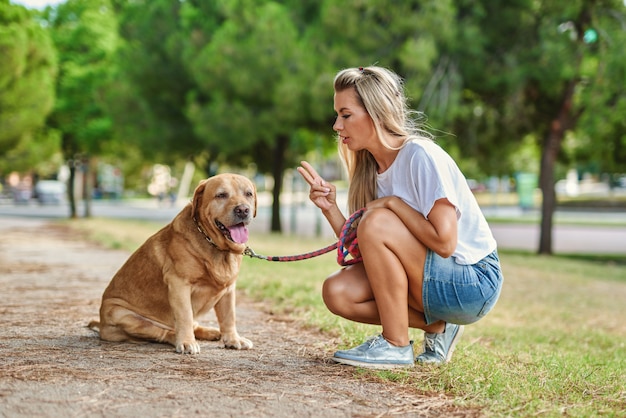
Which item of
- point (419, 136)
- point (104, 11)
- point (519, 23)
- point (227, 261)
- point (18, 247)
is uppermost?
point (104, 11)

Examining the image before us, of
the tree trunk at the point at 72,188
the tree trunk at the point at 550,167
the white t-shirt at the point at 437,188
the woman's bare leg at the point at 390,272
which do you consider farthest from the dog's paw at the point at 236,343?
the tree trunk at the point at 72,188

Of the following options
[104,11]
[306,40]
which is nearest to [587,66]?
[306,40]

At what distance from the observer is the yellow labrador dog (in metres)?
4.44

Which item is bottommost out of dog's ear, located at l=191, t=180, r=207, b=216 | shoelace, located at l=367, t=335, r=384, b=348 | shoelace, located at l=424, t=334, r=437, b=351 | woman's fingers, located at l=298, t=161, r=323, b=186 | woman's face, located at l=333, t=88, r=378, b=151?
shoelace, located at l=424, t=334, r=437, b=351

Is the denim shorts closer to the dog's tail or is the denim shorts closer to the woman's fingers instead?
the woman's fingers

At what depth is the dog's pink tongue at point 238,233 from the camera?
439 centimetres

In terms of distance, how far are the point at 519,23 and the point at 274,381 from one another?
1521cm

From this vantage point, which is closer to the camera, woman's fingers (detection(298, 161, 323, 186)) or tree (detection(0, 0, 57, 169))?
woman's fingers (detection(298, 161, 323, 186))

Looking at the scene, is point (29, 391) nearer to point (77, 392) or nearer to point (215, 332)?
point (77, 392)

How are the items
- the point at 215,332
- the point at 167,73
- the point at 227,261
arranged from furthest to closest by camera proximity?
the point at 167,73 → the point at 215,332 → the point at 227,261

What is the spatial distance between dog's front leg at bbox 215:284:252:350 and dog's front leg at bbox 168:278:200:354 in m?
0.28

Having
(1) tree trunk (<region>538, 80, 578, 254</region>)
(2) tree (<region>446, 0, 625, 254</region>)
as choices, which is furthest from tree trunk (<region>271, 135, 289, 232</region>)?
(1) tree trunk (<region>538, 80, 578, 254</region>)

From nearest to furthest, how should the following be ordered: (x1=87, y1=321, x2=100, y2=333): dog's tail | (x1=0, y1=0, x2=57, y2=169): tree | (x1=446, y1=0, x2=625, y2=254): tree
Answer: (x1=87, y1=321, x2=100, y2=333): dog's tail
(x1=446, y1=0, x2=625, y2=254): tree
(x1=0, y1=0, x2=57, y2=169): tree

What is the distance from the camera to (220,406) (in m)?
3.18
